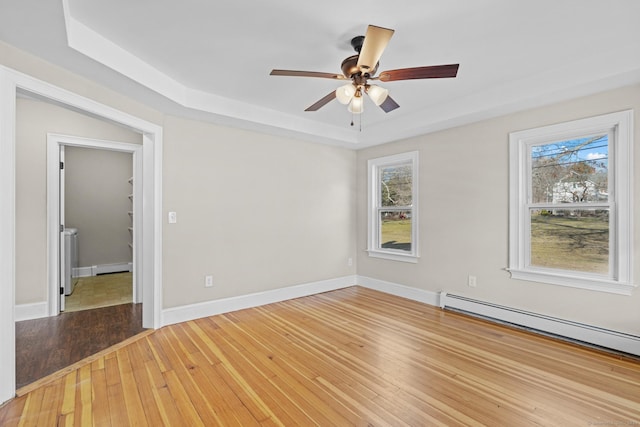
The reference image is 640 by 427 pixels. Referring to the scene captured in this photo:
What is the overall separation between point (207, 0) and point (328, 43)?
90 centimetres

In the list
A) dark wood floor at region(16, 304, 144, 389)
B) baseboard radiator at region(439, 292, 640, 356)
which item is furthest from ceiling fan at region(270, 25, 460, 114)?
dark wood floor at region(16, 304, 144, 389)

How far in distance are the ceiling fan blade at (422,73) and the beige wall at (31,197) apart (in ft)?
13.1

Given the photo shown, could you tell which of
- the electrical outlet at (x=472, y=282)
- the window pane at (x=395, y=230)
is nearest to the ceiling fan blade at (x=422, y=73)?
the electrical outlet at (x=472, y=282)

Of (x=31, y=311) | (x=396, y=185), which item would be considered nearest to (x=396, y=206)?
(x=396, y=185)

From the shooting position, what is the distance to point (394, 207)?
478 centimetres

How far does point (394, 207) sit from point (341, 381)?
9.95 ft

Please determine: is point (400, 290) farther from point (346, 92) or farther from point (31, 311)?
point (31, 311)

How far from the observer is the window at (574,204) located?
8.82ft

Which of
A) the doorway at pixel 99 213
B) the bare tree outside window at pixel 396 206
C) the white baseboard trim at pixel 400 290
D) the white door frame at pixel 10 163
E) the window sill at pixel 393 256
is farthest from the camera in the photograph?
the doorway at pixel 99 213

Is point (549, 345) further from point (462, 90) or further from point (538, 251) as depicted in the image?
point (462, 90)

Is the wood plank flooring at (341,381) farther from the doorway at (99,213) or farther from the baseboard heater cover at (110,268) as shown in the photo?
the baseboard heater cover at (110,268)

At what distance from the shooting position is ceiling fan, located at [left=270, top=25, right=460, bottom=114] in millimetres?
1848

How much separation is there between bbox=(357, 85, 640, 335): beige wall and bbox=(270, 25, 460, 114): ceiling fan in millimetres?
1662

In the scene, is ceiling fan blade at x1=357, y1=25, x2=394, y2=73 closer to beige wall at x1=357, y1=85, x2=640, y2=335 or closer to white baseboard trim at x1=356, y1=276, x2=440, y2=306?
beige wall at x1=357, y1=85, x2=640, y2=335
